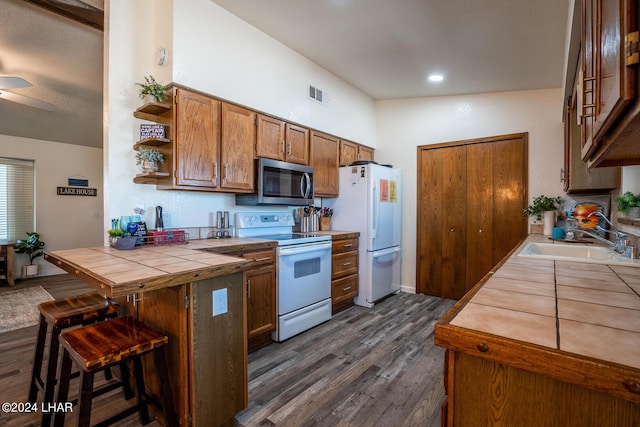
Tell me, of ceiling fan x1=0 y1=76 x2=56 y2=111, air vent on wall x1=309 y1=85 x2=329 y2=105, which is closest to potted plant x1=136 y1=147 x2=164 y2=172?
ceiling fan x1=0 y1=76 x2=56 y2=111

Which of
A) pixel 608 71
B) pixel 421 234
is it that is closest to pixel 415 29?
pixel 608 71

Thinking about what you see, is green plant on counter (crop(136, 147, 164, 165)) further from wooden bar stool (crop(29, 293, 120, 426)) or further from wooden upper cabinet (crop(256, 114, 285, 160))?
wooden bar stool (crop(29, 293, 120, 426))

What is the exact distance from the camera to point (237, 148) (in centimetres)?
271

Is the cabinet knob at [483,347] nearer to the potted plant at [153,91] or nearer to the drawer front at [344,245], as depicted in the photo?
the potted plant at [153,91]

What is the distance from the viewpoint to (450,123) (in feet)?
13.3

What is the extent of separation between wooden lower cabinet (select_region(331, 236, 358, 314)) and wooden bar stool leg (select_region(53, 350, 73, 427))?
2305mm

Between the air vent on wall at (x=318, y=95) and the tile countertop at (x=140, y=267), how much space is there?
2.24m

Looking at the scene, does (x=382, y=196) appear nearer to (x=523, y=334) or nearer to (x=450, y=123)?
(x=450, y=123)

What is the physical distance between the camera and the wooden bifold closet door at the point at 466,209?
3635mm

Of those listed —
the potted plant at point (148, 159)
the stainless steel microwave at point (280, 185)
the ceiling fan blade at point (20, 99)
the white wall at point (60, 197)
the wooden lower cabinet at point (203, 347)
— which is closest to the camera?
the wooden lower cabinet at point (203, 347)

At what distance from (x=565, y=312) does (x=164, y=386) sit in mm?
1621

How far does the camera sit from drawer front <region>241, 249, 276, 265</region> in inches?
96.1

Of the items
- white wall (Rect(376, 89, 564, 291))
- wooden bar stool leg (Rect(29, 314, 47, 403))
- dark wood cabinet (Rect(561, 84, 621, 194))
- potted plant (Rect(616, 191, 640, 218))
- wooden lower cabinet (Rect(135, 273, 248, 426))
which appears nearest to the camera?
wooden lower cabinet (Rect(135, 273, 248, 426))

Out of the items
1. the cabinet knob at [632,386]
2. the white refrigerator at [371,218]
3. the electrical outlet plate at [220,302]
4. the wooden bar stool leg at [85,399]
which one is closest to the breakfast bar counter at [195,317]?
the electrical outlet plate at [220,302]
